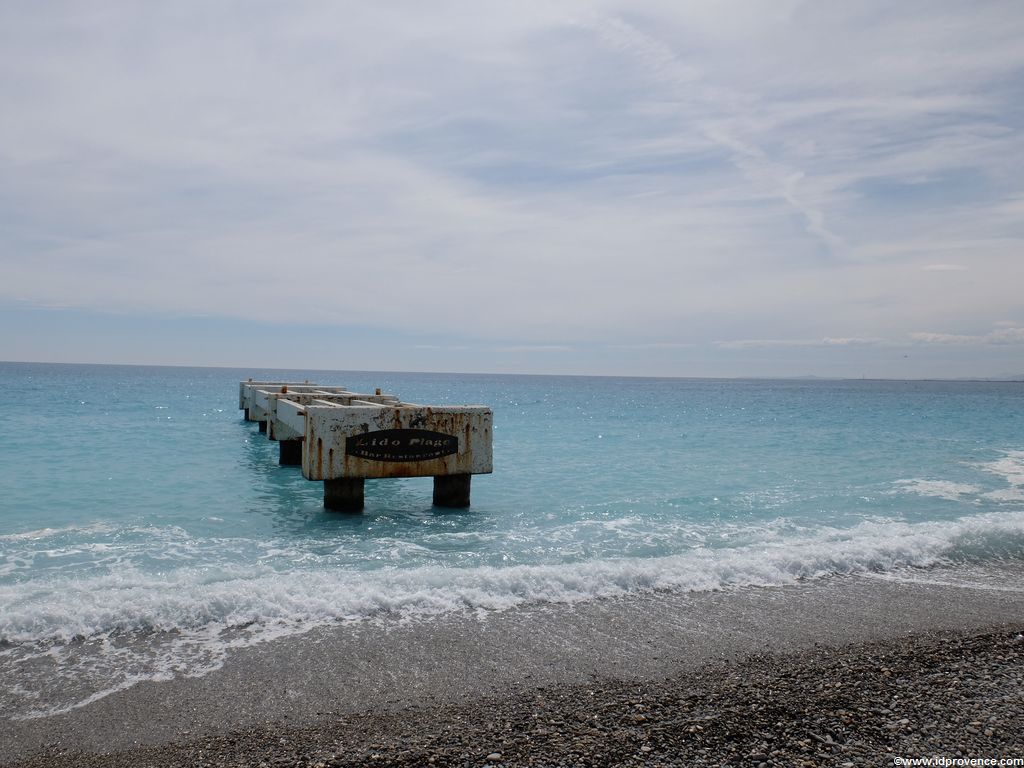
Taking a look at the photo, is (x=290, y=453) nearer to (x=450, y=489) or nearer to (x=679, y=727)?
(x=450, y=489)

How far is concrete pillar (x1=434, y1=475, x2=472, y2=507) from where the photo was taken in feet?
40.2

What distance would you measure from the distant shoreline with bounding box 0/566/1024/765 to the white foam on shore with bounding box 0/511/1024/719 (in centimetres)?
32

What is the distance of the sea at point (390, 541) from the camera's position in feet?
20.7

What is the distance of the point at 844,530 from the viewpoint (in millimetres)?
11469

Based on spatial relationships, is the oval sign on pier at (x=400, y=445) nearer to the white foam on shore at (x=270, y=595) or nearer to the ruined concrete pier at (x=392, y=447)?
the ruined concrete pier at (x=392, y=447)

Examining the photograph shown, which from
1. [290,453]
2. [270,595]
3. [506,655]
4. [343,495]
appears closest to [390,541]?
[343,495]

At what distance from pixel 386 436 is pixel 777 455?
16281 millimetres

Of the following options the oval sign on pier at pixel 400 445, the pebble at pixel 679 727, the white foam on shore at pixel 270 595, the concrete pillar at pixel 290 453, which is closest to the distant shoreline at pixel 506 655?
the pebble at pixel 679 727

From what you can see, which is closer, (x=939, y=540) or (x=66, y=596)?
(x=66, y=596)

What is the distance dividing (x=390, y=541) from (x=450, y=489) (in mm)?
2299

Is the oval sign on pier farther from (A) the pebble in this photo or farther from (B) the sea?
(A) the pebble

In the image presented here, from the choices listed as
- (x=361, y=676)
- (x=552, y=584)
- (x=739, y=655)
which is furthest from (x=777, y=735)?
(x=552, y=584)

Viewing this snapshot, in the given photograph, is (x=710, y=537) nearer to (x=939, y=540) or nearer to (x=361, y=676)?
(x=939, y=540)

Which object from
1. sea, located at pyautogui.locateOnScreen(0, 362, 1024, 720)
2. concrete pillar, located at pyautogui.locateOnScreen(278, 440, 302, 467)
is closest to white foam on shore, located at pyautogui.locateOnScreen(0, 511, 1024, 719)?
sea, located at pyautogui.locateOnScreen(0, 362, 1024, 720)
